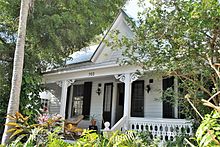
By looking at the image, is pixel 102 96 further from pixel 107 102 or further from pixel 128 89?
pixel 128 89

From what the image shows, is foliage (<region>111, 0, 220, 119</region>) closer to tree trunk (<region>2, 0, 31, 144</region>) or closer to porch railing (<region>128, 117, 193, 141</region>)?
porch railing (<region>128, 117, 193, 141</region>)

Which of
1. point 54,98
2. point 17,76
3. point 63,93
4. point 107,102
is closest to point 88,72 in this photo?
point 63,93

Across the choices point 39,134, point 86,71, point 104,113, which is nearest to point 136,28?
point 39,134

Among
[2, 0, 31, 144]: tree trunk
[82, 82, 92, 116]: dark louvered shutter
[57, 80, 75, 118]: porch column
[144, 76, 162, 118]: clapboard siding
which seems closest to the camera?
[2, 0, 31, 144]: tree trunk

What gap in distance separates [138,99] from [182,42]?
17.2ft

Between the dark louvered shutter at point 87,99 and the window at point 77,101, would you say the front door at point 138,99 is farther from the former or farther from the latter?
the window at point 77,101

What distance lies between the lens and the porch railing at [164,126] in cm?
768

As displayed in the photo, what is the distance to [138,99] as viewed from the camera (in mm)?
10625

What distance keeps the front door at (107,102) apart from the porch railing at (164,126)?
9.59 feet

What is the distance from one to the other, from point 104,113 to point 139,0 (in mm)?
6637

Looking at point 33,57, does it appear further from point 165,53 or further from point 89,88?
point 165,53

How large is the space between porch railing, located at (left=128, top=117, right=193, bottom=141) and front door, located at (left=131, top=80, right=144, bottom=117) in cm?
154

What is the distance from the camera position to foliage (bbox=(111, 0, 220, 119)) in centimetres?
524

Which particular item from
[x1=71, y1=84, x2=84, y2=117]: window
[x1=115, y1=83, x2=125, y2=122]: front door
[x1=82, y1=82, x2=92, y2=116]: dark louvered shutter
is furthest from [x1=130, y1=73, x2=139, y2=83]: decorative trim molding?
[x1=71, y1=84, x2=84, y2=117]: window
